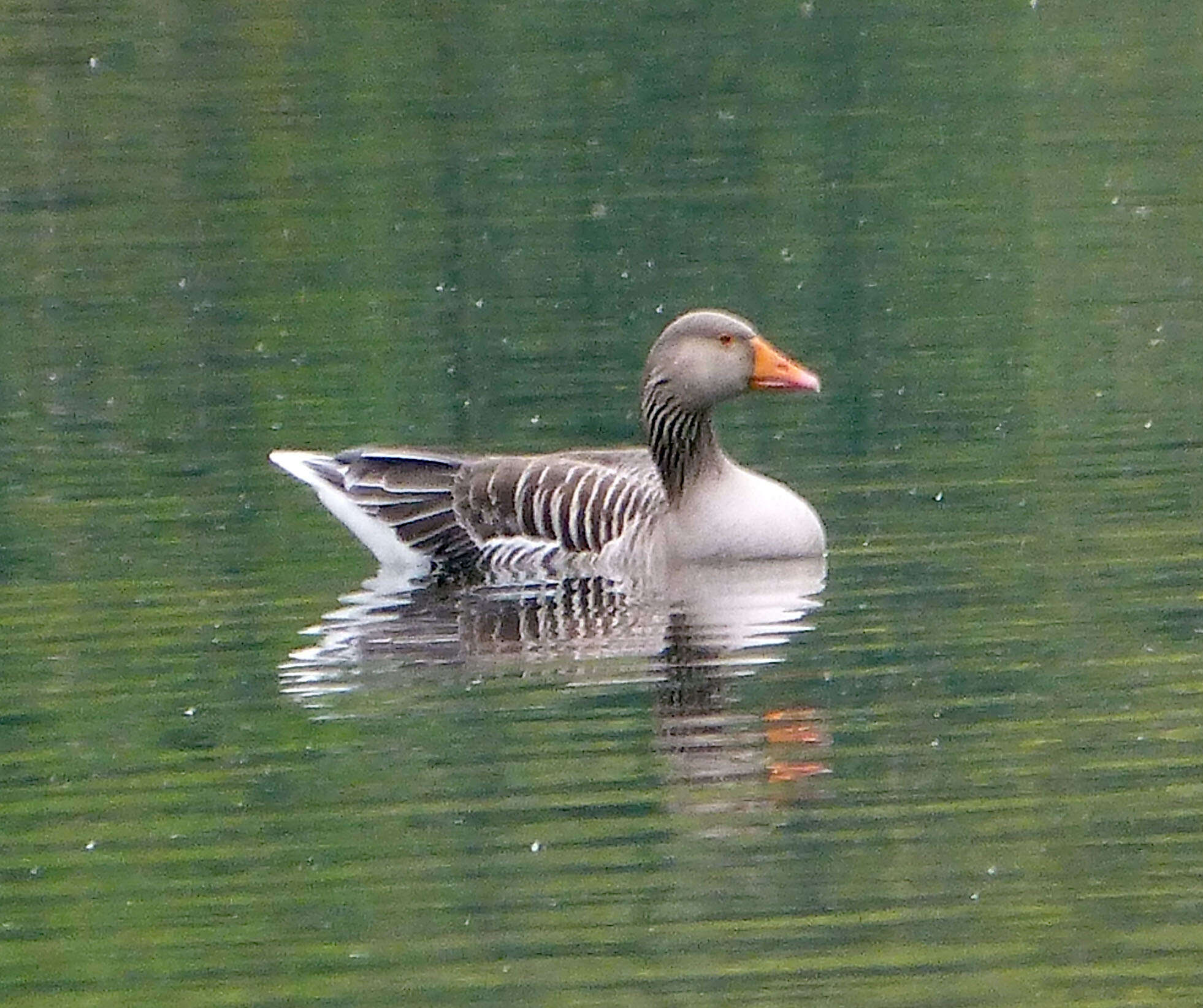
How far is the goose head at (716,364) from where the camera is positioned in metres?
16.1

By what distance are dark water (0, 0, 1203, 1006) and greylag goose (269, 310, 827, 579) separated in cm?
37

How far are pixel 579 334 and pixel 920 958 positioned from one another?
13.0m

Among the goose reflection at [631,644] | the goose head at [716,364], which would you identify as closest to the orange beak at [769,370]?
the goose head at [716,364]

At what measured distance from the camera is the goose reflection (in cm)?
1177

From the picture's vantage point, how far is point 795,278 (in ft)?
78.3

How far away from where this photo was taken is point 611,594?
15.4 meters

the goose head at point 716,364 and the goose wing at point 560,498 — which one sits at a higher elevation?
the goose head at point 716,364

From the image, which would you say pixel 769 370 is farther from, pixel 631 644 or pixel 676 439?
pixel 631 644

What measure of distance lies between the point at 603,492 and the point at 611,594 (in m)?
0.82

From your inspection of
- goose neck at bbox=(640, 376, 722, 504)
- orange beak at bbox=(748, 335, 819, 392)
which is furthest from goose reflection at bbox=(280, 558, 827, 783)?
orange beak at bbox=(748, 335, 819, 392)

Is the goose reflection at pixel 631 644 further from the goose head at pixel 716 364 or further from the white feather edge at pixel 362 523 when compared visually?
the goose head at pixel 716 364

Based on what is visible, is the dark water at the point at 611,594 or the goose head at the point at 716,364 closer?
the dark water at the point at 611,594

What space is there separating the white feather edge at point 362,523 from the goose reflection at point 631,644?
19cm

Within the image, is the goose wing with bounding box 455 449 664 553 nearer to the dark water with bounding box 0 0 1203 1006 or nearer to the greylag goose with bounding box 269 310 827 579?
the greylag goose with bounding box 269 310 827 579
